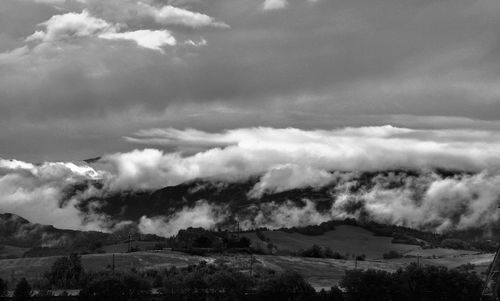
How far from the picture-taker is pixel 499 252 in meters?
38.6

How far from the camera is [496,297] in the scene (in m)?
39.7

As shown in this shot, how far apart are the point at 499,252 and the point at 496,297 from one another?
2.67 m
